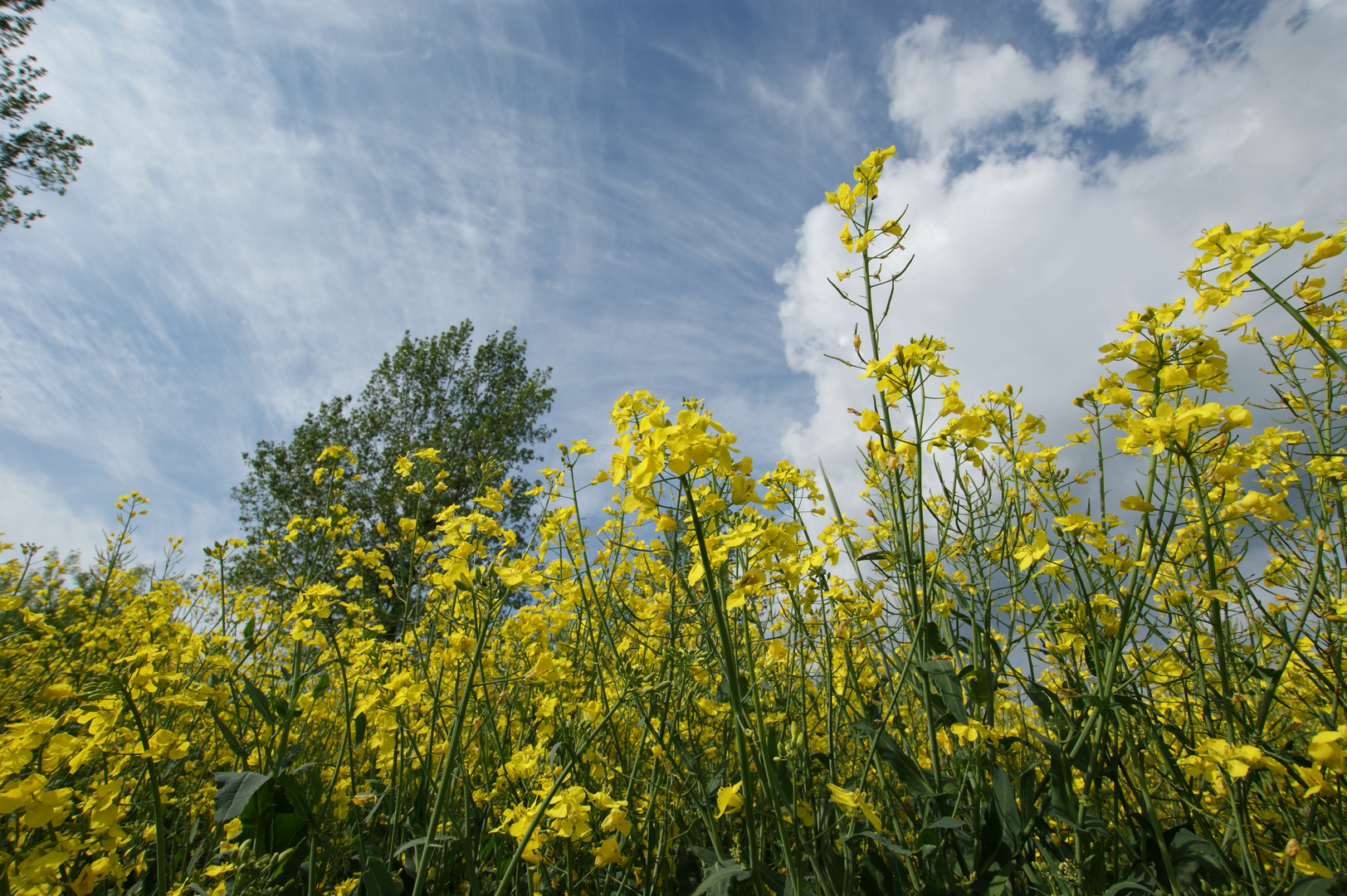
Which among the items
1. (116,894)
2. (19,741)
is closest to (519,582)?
(19,741)

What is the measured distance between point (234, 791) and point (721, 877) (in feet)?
4.27

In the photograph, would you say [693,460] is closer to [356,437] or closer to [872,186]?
[872,186]

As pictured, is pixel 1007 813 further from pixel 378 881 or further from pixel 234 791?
pixel 234 791

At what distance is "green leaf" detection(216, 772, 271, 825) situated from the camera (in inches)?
56.4

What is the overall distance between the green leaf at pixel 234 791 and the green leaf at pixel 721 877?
1.15m

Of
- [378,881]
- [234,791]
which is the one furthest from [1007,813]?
[234,791]

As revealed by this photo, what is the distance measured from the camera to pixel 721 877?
3.65 feet

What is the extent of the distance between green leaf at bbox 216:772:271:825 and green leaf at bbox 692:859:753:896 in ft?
3.76

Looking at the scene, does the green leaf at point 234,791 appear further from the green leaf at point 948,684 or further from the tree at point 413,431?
the tree at point 413,431

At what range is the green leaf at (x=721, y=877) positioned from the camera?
3.62 feet

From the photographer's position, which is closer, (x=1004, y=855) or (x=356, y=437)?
(x=1004, y=855)

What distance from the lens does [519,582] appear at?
154cm

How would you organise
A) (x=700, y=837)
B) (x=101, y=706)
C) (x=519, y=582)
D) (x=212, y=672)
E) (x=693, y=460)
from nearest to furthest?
(x=693, y=460) → (x=519, y=582) → (x=101, y=706) → (x=700, y=837) → (x=212, y=672)

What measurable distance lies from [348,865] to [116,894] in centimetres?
72
